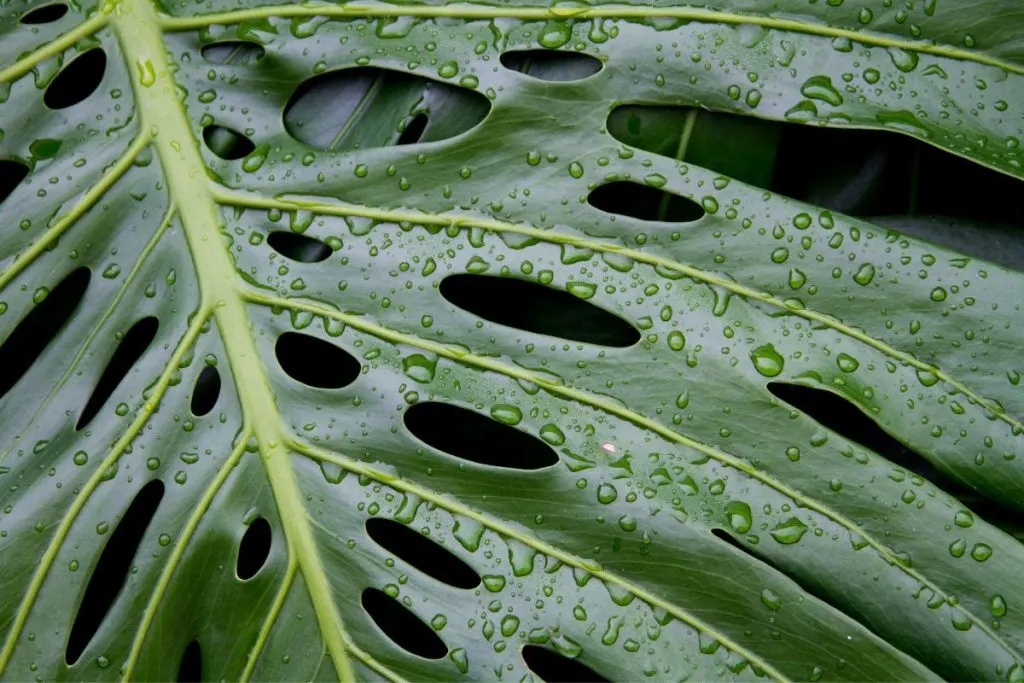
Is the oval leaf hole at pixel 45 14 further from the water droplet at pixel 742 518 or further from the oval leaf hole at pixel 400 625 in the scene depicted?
the water droplet at pixel 742 518

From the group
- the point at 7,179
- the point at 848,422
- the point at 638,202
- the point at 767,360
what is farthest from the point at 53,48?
the point at 848,422

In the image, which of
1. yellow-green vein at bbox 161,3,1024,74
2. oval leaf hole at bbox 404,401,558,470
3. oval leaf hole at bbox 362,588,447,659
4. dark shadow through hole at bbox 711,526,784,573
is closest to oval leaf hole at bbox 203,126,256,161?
yellow-green vein at bbox 161,3,1024,74

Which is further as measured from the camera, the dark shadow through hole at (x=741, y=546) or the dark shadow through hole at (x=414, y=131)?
the dark shadow through hole at (x=414, y=131)

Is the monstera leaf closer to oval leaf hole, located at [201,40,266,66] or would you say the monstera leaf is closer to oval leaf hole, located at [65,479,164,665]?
oval leaf hole, located at [201,40,266,66]

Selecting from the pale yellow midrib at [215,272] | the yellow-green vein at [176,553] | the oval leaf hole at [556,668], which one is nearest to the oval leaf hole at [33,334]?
the pale yellow midrib at [215,272]

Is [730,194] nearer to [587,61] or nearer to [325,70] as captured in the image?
[587,61]

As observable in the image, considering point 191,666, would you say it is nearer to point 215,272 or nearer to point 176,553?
point 176,553
